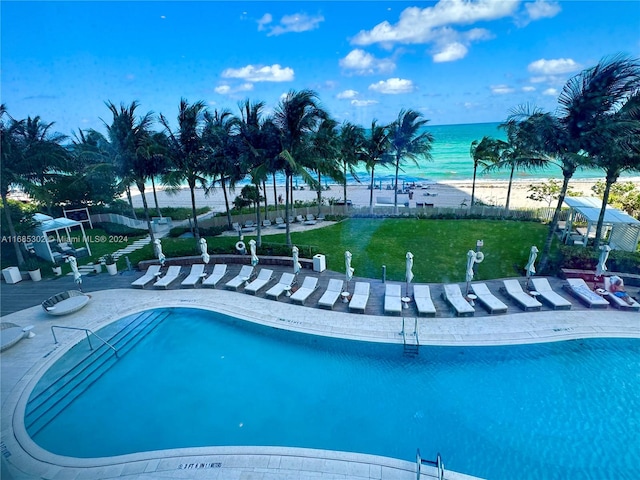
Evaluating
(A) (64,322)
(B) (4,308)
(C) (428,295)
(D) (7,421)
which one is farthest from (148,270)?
(C) (428,295)

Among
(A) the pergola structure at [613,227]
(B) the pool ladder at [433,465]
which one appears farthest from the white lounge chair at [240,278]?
(A) the pergola structure at [613,227]

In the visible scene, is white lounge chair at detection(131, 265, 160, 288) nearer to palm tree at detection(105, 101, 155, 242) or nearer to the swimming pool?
palm tree at detection(105, 101, 155, 242)

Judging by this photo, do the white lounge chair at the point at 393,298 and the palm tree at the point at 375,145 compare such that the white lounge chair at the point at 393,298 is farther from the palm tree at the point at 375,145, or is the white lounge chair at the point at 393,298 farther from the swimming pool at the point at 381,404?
the palm tree at the point at 375,145

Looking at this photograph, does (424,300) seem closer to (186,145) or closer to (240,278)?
(240,278)

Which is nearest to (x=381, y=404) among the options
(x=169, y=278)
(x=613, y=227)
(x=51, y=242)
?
(x=169, y=278)

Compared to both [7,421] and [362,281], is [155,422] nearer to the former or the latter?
[7,421]

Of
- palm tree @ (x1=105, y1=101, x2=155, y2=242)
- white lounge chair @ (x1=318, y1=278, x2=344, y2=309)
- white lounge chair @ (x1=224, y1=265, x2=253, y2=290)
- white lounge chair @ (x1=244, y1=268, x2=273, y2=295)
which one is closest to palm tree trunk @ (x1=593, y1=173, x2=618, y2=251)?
white lounge chair @ (x1=318, y1=278, x2=344, y2=309)

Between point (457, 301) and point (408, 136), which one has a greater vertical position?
point (408, 136)
